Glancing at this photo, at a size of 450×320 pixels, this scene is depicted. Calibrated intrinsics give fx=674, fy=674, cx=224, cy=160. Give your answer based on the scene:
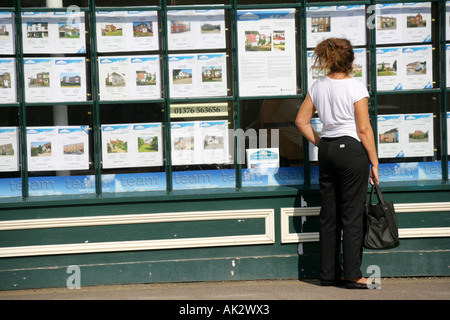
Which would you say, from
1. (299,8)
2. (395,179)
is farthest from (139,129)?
(395,179)

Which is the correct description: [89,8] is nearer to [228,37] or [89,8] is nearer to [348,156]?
[228,37]

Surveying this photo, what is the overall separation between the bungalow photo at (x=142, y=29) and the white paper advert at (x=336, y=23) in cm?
146

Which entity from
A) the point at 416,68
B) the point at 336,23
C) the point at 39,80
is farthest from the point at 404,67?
the point at 39,80

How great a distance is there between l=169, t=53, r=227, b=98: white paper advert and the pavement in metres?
1.75

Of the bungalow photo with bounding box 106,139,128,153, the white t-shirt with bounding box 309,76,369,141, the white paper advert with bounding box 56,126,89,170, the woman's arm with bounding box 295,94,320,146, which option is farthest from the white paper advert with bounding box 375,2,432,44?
the white paper advert with bounding box 56,126,89,170

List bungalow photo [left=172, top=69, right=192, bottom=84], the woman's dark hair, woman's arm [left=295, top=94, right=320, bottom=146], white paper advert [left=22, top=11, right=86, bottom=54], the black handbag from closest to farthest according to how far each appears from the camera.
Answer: the black handbag < the woman's dark hair < woman's arm [left=295, top=94, right=320, bottom=146] < white paper advert [left=22, top=11, right=86, bottom=54] < bungalow photo [left=172, top=69, right=192, bottom=84]

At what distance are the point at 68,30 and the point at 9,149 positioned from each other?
1.21 metres

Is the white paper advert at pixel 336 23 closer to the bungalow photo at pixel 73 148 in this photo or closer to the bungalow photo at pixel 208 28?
the bungalow photo at pixel 208 28

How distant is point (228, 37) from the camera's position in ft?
Result: 20.5

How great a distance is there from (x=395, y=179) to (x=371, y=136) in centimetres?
94

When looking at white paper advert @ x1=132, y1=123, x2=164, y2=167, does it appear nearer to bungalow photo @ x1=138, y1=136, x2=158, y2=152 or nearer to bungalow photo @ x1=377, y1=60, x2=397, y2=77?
bungalow photo @ x1=138, y1=136, x2=158, y2=152

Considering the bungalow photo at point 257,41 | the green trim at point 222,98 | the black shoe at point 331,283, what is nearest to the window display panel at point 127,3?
the green trim at point 222,98

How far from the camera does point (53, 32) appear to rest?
6129 mm

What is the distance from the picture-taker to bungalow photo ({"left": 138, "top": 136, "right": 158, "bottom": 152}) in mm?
6219
